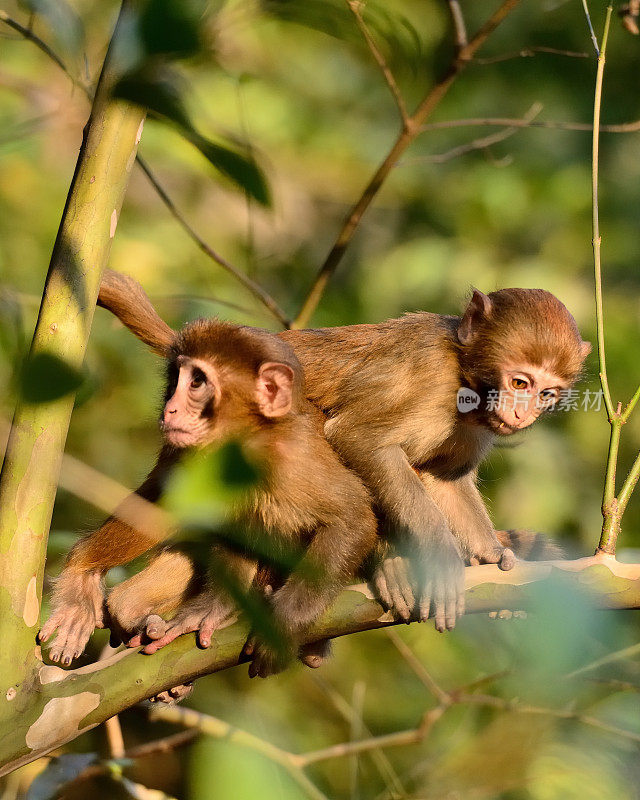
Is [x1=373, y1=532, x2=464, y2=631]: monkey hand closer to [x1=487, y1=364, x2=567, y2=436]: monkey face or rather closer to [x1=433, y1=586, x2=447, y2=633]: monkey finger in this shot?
[x1=433, y1=586, x2=447, y2=633]: monkey finger

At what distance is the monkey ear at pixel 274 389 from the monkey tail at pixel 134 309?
477 mm

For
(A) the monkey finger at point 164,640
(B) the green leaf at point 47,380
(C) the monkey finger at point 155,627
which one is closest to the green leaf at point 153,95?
(B) the green leaf at point 47,380

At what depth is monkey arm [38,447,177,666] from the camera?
3582 millimetres

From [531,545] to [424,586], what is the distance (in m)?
1.10

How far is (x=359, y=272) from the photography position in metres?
7.18

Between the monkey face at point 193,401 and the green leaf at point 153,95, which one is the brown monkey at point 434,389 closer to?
the monkey face at point 193,401

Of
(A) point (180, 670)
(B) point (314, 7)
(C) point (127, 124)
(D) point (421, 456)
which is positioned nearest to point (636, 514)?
(D) point (421, 456)

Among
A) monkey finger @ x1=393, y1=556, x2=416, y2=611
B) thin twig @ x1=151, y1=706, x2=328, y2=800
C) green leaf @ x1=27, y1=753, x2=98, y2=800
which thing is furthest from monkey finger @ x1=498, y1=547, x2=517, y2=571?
green leaf @ x1=27, y1=753, x2=98, y2=800

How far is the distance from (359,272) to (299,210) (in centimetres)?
178

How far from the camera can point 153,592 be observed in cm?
382

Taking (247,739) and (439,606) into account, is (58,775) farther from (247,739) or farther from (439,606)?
(439,606)

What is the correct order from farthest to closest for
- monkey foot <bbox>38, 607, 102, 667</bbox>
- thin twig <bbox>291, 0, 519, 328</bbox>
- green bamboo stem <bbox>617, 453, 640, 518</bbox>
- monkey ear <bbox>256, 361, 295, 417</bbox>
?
thin twig <bbox>291, 0, 519, 328</bbox> → monkey ear <bbox>256, 361, 295, 417</bbox> → monkey foot <bbox>38, 607, 102, 667</bbox> → green bamboo stem <bbox>617, 453, 640, 518</bbox>

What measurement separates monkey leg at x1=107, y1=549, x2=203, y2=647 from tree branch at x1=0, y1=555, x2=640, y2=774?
1.94 feet

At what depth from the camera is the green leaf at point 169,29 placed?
4.14 feet
